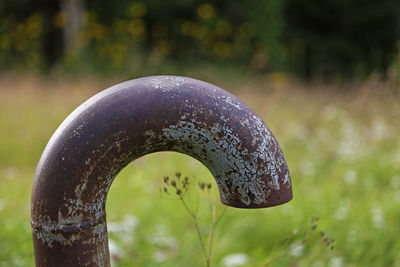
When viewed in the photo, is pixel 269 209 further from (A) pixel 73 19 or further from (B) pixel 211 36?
(A) pixel 73 19

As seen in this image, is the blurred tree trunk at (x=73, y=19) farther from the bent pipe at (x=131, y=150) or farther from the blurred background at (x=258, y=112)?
the bent pipe at (x=131, y=150)

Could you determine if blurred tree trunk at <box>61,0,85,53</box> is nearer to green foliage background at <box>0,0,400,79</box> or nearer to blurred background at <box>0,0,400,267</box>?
blurred background at <box>0,0,400,267</box>

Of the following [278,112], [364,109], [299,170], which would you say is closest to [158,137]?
[299,170]

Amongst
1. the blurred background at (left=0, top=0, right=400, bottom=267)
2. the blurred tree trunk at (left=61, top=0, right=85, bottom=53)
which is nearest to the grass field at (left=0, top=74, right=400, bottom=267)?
the blurred background at (left=0, top=0, right=400, bottom=267)

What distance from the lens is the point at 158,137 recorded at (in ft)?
2.77

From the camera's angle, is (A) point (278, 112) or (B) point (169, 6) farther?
(B) point (169, 6)

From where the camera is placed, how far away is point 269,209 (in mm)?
2729

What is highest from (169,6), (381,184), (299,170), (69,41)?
(169,6)

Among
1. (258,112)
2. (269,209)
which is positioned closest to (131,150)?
(269,209)

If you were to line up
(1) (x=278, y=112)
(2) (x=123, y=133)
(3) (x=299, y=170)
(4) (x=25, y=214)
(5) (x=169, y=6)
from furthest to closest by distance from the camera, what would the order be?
(5) (x=169, y=6) < (1) (x=278, y=112) < (3) (x=299, y=170) < (4) (x=25, y=214) < (2) (x=123, y=133)

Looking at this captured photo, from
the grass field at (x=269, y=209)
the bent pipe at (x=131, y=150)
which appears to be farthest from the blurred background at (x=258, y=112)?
the bent pipe at (x=131, y=150)

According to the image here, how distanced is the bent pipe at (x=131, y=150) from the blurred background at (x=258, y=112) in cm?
28

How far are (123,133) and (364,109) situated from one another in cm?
557

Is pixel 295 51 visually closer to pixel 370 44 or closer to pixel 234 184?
pixel 370 44
